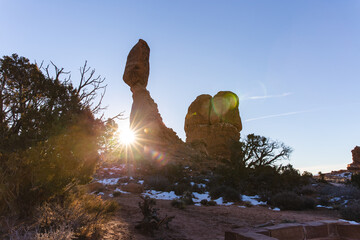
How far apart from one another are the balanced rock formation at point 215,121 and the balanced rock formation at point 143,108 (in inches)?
385

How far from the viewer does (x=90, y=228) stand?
5055 mm

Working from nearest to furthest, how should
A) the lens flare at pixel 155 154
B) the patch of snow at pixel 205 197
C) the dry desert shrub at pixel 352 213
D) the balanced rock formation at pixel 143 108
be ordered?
the dry desert shrub at pixel 352 213
the patch of snow at pixel 205 197
the lens flare at pixel 155 154
the balanced rock formation at pixel 143 108

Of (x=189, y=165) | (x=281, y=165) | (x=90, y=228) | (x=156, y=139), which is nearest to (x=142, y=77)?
(x=156, y=139)

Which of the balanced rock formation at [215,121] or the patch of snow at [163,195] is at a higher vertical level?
the balanced rock formation at [215,121]

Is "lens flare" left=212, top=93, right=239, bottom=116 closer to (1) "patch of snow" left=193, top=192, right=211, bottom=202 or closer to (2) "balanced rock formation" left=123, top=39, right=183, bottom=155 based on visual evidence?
(2) "balanced rock formation" left=123, top=39, right=183, bottom=155

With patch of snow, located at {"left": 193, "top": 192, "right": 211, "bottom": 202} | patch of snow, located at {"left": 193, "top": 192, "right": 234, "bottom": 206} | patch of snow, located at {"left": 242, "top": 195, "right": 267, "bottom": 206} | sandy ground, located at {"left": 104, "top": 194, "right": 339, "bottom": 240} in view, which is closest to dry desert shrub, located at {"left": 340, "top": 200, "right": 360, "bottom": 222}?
sandy ground, located at {"left": 104, "top": 194, "right": 339, "bottom": 240}

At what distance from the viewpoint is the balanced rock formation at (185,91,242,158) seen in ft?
139

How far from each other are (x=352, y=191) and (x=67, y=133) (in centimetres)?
1465

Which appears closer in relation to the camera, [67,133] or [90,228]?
[90,228]

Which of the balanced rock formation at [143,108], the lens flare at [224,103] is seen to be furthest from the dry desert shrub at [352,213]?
the lens flare at [224,103]

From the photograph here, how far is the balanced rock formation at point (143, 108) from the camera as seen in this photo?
103ft

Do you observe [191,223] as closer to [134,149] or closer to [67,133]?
[67,133]

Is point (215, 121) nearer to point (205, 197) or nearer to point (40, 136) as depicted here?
point (205, 197)

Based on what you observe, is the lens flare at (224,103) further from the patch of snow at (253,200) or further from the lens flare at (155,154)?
the patch of snow at (253,200)
